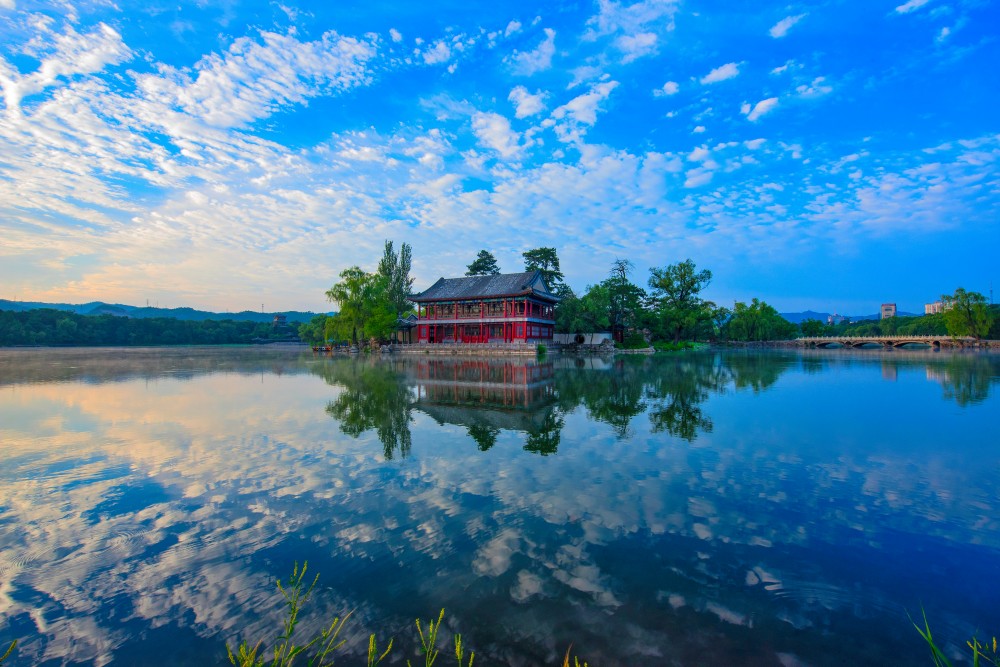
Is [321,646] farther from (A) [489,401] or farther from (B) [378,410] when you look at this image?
(A) [489,401]

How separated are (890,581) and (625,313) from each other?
4860cm

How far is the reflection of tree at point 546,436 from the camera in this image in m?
7.85

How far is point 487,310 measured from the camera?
4716 centimetres

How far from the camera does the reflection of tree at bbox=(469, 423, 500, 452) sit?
8.19 metres

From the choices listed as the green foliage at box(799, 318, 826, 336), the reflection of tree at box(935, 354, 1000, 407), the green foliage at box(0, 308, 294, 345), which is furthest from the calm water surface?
the green foliage at box(799, 318, 826, 336)

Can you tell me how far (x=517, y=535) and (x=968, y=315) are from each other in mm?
81362

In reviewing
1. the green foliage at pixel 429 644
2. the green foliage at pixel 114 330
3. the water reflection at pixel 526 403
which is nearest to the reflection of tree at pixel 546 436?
the water reflection at pixel 526 403

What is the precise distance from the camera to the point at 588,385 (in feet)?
56.4

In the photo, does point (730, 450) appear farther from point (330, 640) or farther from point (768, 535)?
point (330, 640)

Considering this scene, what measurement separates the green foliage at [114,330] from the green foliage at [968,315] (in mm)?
115122

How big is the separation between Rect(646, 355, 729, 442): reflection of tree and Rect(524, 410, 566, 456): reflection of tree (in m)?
2.07

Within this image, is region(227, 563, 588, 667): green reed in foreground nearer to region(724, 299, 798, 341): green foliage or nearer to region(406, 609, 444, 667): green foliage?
region(406, 609, 444, 667): green foliage

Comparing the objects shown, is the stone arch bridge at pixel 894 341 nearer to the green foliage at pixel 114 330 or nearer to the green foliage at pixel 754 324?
the green foliage at pixel 754 324

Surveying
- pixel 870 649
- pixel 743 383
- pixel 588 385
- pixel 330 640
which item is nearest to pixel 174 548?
pixel 330 640
